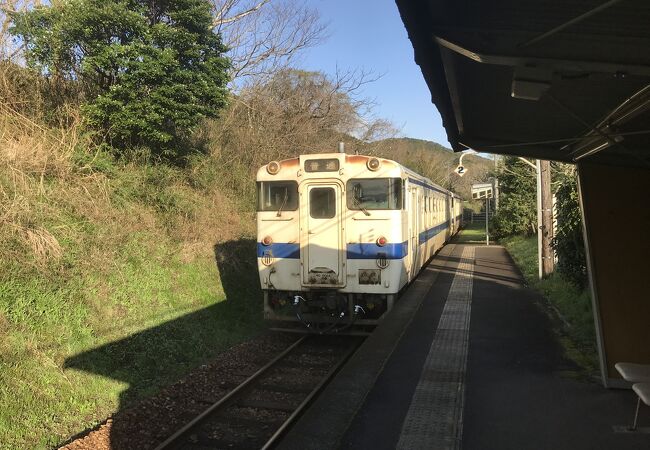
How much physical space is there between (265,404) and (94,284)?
341 cm

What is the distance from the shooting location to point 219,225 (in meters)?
12.7

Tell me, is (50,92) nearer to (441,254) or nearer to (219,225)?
(219,225)

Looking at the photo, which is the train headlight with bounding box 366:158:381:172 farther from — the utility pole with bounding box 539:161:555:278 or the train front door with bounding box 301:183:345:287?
the utility pole with bounding box 539:161:555:278

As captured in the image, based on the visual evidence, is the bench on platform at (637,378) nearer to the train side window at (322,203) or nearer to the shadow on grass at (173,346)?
the train side window at (322,203)

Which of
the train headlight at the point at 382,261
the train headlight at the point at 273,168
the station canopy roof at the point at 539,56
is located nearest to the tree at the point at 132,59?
the train headlight at the point at 273,168

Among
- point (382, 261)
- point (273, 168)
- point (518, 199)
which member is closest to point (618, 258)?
point (382, 261)

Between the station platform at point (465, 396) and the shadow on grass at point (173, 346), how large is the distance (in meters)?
2.39

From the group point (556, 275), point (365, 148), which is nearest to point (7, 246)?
point (556, 275)

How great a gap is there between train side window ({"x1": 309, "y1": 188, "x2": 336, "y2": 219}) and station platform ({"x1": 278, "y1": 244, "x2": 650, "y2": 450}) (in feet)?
7.08

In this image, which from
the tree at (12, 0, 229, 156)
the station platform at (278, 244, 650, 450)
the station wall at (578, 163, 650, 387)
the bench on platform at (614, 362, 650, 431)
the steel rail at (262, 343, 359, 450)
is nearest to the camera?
the bench on platform at (614, 362, 650, 431)

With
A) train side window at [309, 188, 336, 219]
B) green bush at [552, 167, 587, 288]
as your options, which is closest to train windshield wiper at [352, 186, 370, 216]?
train side window at [309, 188, 336, 219]

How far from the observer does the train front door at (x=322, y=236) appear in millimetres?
8211

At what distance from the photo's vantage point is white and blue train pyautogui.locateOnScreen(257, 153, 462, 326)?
8.12 metres

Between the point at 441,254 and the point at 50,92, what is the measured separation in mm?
15525
